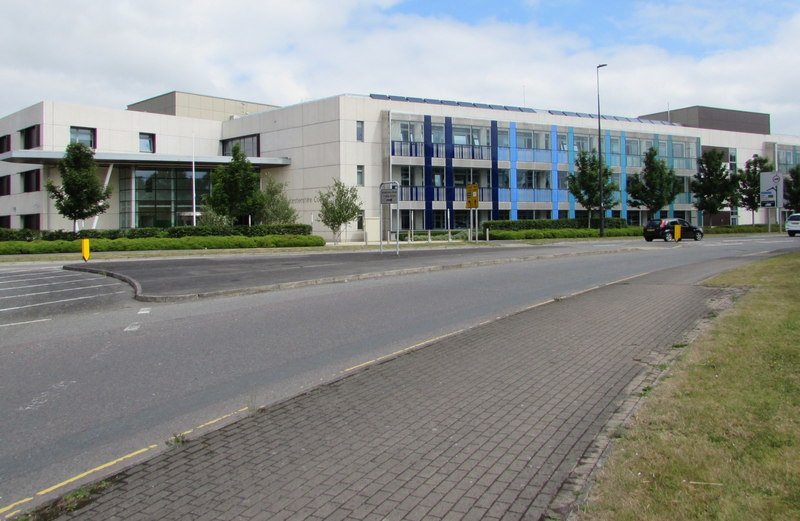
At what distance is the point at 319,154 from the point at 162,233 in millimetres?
14032

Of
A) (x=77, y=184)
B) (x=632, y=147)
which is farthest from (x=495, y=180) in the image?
(x=77, y=184)

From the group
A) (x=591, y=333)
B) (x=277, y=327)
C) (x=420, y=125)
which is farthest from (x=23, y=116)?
(x=591, y=333)

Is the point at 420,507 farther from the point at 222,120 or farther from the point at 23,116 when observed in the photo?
the point at 222,120

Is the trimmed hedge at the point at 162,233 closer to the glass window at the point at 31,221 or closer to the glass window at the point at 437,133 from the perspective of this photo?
the glass window at the point at 31,221

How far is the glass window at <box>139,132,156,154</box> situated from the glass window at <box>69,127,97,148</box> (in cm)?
368

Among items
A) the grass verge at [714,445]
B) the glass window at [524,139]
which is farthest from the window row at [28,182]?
the grass verge at [714,445]

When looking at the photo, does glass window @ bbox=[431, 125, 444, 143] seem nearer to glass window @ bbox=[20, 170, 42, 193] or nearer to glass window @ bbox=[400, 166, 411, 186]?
glass window @ bbox=[400, 166, 411, 186]

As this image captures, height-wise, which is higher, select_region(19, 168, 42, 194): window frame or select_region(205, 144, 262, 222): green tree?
select_region(19, 168, 42, 194): window frame

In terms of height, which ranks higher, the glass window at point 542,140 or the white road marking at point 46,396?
the glass window at point 542,140

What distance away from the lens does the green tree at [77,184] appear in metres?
34.9

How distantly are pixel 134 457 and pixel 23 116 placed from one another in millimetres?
53229

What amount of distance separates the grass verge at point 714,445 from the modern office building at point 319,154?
3946 centimetres

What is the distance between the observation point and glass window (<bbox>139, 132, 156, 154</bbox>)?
50656 mm

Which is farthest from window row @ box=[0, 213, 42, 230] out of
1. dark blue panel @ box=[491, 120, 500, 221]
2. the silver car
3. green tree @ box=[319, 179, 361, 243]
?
the silver car
